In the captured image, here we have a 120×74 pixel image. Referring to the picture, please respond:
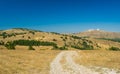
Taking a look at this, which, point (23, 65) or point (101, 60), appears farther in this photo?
point (101, 60)

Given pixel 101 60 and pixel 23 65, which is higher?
pixel 23 65

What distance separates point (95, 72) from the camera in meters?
26.2

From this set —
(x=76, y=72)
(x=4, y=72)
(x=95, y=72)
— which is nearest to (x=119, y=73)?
(x=95, y=72)

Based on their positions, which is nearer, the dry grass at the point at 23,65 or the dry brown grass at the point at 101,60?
the dry grass at the point at 23,65

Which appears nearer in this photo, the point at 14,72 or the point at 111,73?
the point at 111,73

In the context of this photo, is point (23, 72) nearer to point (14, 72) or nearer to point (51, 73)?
point (14, 72)

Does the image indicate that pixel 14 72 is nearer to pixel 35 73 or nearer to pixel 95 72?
pixel 35 73

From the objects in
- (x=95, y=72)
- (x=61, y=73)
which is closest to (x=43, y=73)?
(x=61, y=73)

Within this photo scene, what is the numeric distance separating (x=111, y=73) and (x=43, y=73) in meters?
8.92

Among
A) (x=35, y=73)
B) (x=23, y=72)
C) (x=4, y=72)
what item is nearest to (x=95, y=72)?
(x=35, y=73)

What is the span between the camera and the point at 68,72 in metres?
27.2

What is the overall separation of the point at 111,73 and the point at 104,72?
3.76 feet

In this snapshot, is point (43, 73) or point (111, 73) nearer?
point (111, 73)

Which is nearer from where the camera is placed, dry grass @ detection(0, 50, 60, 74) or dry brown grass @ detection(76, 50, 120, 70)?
dry grass @ detection(0, 50, 60, 74)
